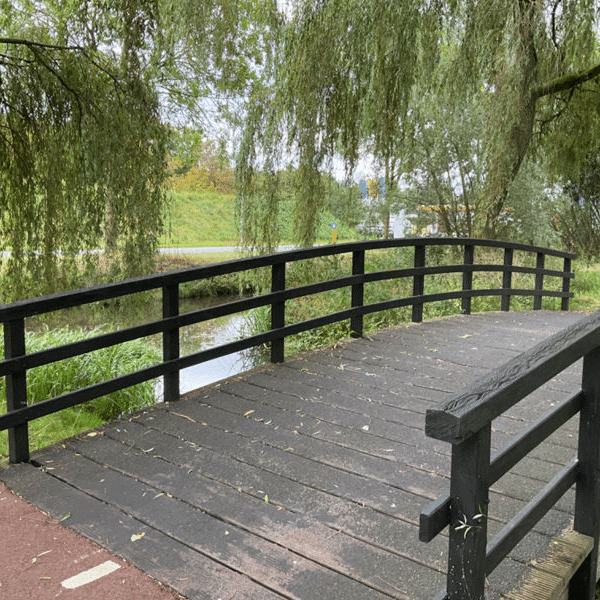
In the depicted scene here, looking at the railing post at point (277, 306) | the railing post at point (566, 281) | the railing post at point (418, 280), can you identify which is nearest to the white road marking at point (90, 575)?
the railing post at point (277, 306)

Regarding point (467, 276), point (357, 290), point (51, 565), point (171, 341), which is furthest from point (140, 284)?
point (467, 276)

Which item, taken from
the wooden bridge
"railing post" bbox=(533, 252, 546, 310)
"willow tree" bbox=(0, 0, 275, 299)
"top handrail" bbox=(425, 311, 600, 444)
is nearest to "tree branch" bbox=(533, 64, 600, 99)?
"railing post" bbox=(533, 252, 546, 310)

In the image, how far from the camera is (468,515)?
179cm

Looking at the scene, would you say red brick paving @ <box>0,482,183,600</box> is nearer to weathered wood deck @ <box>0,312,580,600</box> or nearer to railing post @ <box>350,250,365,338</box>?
weathered wood deck @ <box>0,312,580,600</box>

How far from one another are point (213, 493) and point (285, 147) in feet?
15.2

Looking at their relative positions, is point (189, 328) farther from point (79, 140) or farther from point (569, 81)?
point (79, 140)

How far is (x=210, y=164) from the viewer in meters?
21.0

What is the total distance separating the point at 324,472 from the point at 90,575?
1378 millimetres

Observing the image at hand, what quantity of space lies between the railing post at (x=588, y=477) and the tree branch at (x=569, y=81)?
8.25 meters

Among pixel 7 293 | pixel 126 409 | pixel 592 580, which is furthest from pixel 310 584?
pixel 126 409

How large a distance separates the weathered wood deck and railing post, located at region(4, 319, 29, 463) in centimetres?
12

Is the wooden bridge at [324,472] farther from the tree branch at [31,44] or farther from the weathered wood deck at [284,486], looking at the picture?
the tree branch at [31,44]

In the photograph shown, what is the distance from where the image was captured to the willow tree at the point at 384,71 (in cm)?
656

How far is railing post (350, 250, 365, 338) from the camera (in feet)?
21.2
